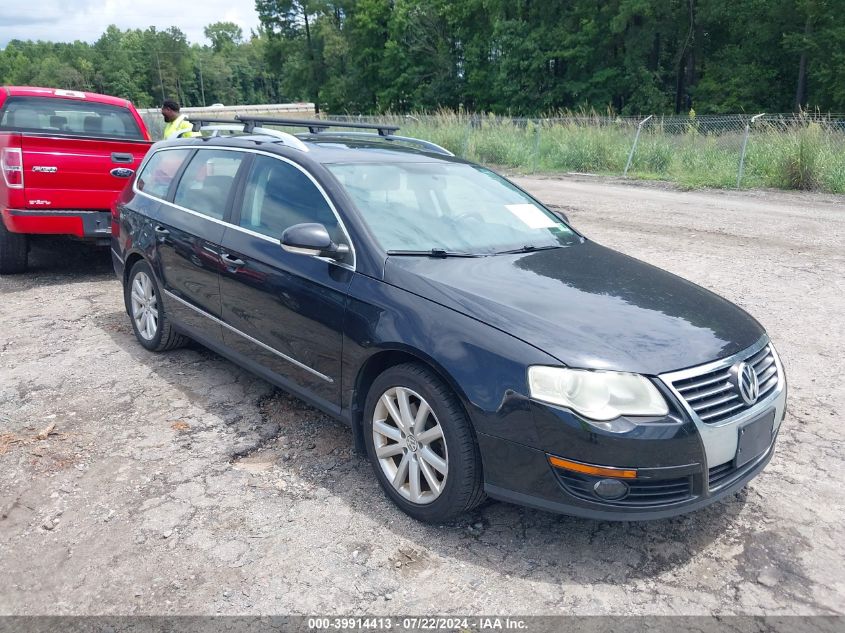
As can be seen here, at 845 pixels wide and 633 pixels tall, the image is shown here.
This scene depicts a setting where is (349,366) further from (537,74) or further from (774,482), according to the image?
(537,74)

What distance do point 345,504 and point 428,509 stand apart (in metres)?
0.46

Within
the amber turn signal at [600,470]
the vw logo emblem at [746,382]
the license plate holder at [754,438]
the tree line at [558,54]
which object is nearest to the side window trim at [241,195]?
the amber turn signal at [600,470]

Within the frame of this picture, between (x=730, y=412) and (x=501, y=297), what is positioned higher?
(x=501, y=297)

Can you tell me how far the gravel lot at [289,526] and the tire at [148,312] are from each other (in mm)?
145

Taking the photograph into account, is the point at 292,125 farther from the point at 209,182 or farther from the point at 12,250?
the point at 12,250

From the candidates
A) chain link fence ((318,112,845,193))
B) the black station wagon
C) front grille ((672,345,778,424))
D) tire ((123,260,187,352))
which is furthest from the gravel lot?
chain link fence ((318,112,845,193))

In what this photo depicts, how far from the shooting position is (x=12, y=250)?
7.51 meters

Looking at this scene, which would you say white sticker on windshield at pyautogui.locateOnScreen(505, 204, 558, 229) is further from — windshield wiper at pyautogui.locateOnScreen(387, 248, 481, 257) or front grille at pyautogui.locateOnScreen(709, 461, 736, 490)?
front grille at pyautogui.locateOnScreen(709, 461, 736, 490)

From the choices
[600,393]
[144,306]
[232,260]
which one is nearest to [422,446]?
[600,393]

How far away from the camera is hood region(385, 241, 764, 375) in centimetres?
275

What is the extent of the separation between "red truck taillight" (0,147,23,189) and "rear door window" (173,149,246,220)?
2.96m

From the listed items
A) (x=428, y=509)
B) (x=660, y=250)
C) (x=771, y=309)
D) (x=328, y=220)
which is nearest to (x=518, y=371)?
(x=428, y=509)

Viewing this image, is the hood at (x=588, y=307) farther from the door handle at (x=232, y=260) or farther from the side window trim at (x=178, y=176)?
the side window trim at (x=178, y=176)

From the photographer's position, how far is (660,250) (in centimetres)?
895
